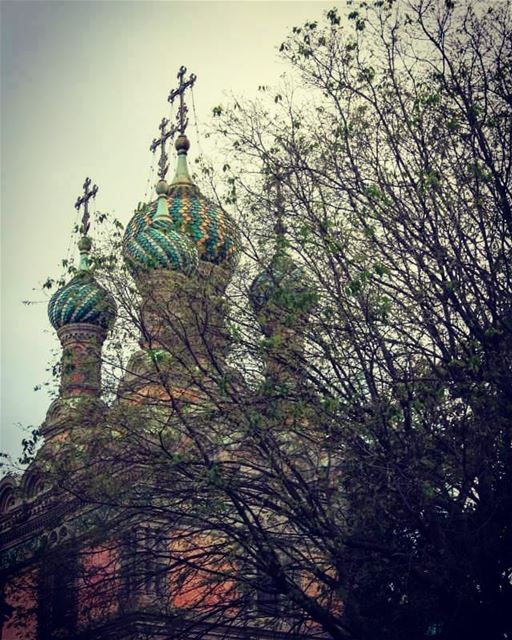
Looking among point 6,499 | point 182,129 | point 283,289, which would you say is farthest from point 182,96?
point 283,289

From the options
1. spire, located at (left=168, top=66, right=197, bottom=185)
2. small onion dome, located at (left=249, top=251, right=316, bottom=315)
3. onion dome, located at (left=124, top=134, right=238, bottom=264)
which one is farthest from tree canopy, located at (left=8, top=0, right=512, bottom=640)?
spire, located at (left=168, top=66, right=197, bottom=185)

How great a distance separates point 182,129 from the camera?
71.7ft

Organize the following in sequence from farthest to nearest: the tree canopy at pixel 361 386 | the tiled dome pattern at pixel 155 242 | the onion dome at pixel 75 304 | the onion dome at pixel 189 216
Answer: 1. the onion dome at pixel 75 304
2. the onion dome at pixel 189 216
3. the tiled dome pattern at pixel 155 242
4. the tree canopy at pixel 361 386

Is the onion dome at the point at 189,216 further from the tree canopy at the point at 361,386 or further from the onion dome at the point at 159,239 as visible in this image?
the tree canopy at the point at 361,386

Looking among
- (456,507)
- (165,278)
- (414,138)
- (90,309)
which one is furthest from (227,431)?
(90,309)

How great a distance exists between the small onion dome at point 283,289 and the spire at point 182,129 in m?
12.2

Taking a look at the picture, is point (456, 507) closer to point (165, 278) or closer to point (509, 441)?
point (509, 441)

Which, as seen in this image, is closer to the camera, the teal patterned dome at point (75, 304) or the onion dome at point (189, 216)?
the onion dome at point (189, 216)

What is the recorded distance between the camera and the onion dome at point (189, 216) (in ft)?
62.2

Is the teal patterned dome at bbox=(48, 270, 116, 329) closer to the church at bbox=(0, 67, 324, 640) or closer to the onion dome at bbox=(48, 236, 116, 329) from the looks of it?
the onion dome at bbox=(48, 236, 116, 329)

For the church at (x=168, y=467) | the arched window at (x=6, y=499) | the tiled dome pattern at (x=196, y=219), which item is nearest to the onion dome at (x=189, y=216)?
the tiled dome pattern at (x=196, y=219)

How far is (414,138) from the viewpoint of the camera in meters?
9.74

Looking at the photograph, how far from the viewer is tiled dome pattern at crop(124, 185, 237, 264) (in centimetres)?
1903

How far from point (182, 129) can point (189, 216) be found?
275cm
